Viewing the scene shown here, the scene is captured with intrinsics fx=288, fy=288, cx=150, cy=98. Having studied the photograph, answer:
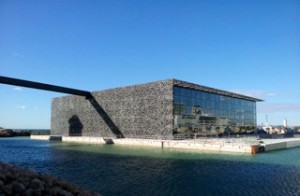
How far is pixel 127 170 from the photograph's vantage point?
Answer: 21.5 meters

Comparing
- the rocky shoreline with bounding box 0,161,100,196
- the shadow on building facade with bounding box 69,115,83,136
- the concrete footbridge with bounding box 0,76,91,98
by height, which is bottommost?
the rocky shoreline with bounding box 0,161,100,196

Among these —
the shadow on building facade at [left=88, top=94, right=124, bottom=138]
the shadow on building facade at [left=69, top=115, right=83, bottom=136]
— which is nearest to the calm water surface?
the shadow on building facade at [left=88, top=94, right=124, bottom=138]

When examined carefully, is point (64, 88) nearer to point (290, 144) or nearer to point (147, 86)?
point (147, 86)

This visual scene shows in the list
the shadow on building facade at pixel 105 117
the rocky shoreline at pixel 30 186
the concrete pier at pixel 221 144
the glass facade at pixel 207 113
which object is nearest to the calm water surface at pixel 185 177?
the rocky shoreline at pixel 30 186

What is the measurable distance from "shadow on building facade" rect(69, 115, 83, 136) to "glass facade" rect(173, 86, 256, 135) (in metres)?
28.3

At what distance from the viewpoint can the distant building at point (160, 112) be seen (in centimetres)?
4728

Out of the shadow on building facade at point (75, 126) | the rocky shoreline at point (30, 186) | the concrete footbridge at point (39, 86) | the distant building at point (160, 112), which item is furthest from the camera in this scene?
the shadow on building facade at point (75, 126)

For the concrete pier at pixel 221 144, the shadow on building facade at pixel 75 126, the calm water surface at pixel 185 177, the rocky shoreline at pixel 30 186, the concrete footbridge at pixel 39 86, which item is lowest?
the calm water surface at pixel 185 177

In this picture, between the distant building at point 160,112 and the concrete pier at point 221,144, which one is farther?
the distant building at point 160,112

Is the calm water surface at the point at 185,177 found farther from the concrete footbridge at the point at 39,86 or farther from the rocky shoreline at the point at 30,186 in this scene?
the concrete footbridge at the point at 39,86

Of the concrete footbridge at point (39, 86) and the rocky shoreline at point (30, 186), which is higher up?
the concrete footbridge at point (39, 86)

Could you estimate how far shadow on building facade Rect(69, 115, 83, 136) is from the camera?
2613 inches

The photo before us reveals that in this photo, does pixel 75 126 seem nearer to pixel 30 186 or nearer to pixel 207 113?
pixel 207 113

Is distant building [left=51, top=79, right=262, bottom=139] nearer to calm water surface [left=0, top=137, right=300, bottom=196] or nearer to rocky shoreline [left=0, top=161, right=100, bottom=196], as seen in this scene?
calm water surface [left=0, top=137, right=300, bottom=196]
